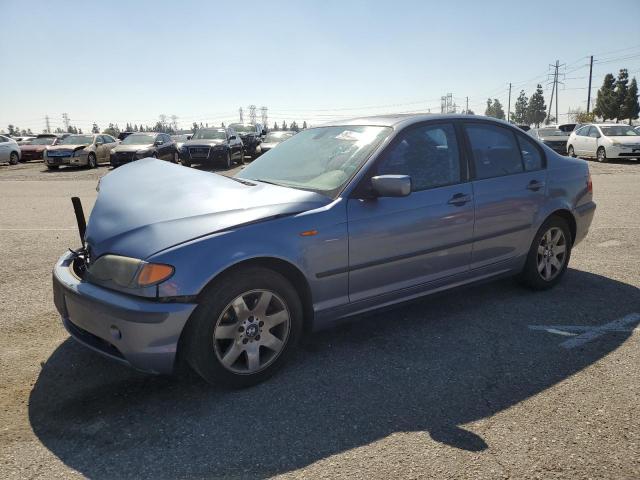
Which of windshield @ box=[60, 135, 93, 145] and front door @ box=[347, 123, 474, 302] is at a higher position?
windshield @ box=[60, 135, 93, 145]

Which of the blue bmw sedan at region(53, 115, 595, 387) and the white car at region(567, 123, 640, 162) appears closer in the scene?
the blue bmw sedan at region(53, 115, 595, 387)

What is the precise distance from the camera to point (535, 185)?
4.35 metres

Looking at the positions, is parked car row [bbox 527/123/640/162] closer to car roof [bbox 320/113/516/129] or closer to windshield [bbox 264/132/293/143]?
windshield [bbox 264/132/293/143]

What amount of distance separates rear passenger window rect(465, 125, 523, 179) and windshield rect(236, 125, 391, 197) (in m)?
0.86

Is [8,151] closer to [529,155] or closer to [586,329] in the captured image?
[529,155]

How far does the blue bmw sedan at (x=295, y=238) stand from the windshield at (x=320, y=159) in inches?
0.6

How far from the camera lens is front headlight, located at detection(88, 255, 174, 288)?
2643mm

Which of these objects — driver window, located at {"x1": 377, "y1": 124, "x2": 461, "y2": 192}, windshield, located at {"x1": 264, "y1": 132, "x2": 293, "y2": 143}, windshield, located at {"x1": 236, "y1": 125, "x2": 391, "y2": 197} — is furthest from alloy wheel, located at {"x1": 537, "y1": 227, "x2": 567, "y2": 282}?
windshield, located at {"x1": 264, "y1": 132, "x2": 293, "y2": 143}

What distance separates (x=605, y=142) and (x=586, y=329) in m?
19.5

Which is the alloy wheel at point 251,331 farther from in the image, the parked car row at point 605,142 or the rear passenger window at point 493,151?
the parked car row at point 605,142

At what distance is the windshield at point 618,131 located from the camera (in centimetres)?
2045

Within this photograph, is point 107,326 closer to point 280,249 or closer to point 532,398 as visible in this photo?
point 280,249

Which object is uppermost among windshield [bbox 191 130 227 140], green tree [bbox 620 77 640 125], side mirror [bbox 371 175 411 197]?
green tree [bbox 620 77 640 125]

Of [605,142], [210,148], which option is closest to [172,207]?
[210,148]
